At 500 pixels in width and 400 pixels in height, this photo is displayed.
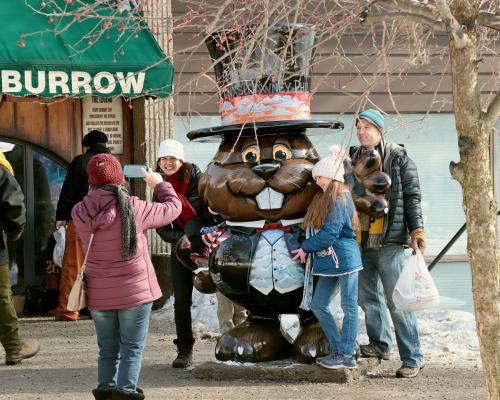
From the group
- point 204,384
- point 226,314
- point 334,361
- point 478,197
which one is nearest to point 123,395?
point 204,384

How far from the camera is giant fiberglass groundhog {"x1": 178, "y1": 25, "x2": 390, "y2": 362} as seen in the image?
7438 mm

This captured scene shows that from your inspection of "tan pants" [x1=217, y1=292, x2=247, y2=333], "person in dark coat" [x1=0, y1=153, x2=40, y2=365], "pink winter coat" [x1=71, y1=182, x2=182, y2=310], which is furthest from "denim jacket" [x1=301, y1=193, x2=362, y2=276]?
"person in dark coat" [x1=0, y1=153, x2=40, y2=365]

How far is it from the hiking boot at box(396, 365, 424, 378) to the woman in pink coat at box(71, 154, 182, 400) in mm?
2038

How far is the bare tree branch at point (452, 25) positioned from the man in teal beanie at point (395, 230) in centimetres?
246

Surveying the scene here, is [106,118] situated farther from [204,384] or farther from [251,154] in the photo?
[204,384]

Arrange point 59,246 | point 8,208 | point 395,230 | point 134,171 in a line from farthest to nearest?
point 59,246 < point 8,208 < point 395,230 < point 134,171

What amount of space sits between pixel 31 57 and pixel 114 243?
4.17 metres

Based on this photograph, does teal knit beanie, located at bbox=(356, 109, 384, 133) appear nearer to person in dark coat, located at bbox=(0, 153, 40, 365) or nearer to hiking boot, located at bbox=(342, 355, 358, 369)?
hiking boot, located at bbox=(342, 355, 358, 369)

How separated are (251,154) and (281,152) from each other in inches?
8.2

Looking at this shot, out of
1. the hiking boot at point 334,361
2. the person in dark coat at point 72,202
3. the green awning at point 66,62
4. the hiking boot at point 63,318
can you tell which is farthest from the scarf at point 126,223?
the hiking boot at point 63,318

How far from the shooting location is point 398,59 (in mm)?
12484

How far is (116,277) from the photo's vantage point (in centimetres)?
653

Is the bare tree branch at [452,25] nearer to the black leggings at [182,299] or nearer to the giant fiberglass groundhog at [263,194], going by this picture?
the giant fiberglass groundhog at [263,194]

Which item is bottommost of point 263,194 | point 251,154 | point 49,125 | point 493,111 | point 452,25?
point 263,194
